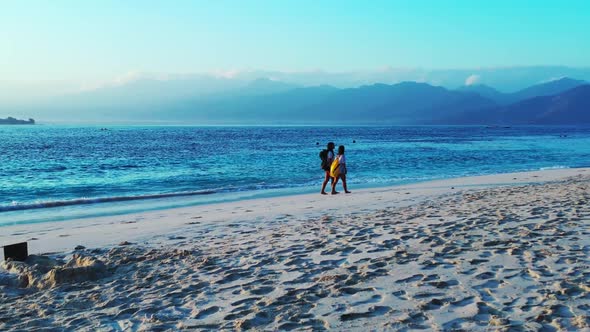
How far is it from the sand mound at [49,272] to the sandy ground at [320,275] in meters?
0.02

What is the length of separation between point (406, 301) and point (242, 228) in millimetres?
5235

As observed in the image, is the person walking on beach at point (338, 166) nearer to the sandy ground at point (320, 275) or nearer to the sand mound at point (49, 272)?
the sandy ground at point (320, 275)

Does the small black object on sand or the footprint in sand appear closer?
the footprint in sand

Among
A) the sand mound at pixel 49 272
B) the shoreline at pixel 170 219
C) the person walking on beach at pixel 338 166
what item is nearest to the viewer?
the sand mound at pixel 49 272

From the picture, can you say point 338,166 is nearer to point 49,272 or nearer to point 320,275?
point 320,275

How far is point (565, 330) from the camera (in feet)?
13.2

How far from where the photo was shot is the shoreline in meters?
9.13

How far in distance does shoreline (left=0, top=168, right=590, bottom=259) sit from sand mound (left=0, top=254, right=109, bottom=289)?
1.46m

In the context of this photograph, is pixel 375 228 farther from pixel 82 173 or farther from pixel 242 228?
pixel 82 173

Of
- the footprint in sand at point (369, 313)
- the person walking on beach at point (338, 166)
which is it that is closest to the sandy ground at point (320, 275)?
the footprint in sand at point (369, 313)

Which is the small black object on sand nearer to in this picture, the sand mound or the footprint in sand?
the sand mound

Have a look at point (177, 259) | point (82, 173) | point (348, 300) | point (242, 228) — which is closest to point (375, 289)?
point (348, 300)

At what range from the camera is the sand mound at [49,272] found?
6102 millimetres

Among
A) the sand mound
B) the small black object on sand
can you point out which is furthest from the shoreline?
the sand mound
